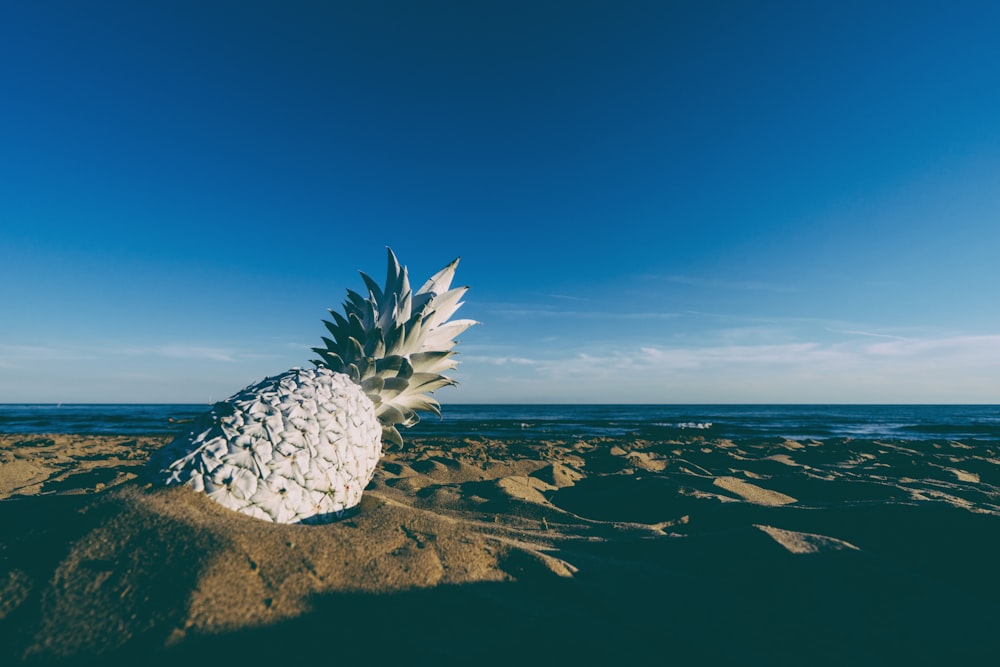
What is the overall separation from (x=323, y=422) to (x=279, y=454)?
0.93 ft

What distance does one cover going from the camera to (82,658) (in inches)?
46.7

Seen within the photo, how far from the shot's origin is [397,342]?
326 centimetres

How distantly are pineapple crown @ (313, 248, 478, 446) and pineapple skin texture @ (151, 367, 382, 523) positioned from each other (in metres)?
0.58

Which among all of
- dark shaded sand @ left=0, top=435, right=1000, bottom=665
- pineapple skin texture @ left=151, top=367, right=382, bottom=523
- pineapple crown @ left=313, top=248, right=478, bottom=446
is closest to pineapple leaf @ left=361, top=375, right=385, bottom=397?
pineapple crown @ left=313, top=248, right=478, bottom=446

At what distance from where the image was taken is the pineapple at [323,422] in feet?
6.84

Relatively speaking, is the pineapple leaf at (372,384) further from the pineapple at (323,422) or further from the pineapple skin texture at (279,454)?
the pineapple skin texture at (279,454)

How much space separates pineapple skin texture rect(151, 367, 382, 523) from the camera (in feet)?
6.74

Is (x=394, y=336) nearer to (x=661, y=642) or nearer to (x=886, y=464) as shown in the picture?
(x=661, y=642)

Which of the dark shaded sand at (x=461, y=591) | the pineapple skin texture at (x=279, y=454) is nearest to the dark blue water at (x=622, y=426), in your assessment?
the pineapple skin texture at (x=279, y=454)

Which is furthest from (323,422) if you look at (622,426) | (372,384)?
(622,426)

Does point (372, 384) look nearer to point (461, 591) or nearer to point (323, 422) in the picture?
point (323, 422)

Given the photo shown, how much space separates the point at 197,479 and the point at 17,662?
88 centimetres

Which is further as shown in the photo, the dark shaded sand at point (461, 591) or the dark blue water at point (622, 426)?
the dark blue water at point (622, 426)

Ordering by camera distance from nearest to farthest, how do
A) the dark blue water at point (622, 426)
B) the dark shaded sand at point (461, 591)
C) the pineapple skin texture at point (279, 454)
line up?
the dark shaded sand at point (461, 591) → the pineapple skin texture at point (279, 454) → the dark blue water at point (622, 426)
